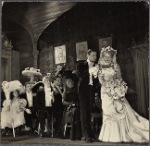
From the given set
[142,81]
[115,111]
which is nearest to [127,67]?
[142,81]

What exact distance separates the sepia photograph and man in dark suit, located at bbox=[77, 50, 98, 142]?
0.06 ft

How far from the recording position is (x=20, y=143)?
5969 millimetres

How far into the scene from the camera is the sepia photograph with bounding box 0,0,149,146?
220 inches

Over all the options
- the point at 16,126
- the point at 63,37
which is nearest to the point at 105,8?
the point at 63,37

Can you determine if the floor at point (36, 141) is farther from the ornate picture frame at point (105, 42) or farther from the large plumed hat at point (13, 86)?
the ornate picture frame at point (105, 42)

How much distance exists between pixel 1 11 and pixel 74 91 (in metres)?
2.26

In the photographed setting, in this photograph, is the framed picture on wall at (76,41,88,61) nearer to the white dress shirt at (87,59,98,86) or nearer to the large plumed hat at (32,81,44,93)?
the white dress shirt at (87,59,98,86)

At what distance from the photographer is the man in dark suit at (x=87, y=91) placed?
5.77 m

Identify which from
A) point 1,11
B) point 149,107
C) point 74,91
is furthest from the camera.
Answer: point 1,11

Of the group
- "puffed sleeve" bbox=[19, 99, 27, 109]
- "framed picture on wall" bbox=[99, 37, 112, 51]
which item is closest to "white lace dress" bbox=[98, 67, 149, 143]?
"framed picture on wall" bbox=[99, 37, 112, 51]

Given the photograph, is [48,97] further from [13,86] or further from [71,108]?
[13,86]

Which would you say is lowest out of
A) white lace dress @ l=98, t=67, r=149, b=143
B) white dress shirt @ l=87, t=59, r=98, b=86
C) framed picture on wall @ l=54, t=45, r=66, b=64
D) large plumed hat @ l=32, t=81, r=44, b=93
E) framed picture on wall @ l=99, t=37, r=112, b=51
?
white lace dress @ l=98, t=67, r=149, b=143

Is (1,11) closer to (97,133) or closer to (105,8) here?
(105,8)

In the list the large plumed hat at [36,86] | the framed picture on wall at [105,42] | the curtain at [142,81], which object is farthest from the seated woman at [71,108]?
the curtain at [142,81]
